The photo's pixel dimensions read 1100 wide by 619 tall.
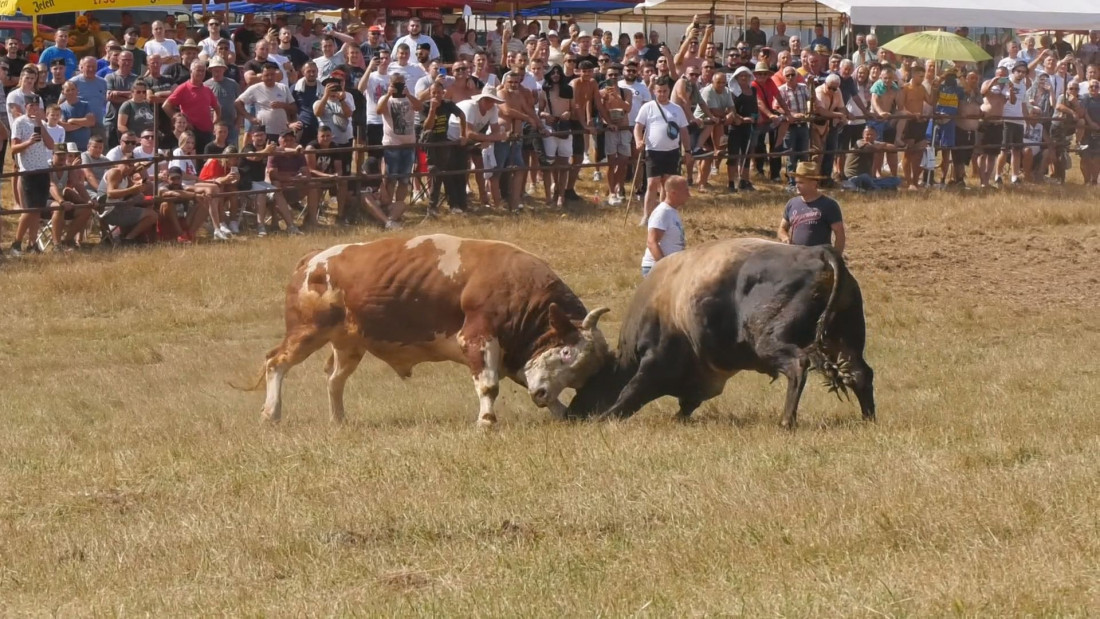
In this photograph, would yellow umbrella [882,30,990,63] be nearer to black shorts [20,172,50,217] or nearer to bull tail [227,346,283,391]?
black shorts [20,172,50,217]

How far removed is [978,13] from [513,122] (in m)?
10.5

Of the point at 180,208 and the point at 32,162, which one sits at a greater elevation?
the point at 32,162

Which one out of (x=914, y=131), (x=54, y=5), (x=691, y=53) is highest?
(x=54, y=5)

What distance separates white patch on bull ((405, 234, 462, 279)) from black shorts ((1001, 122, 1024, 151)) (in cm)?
1679

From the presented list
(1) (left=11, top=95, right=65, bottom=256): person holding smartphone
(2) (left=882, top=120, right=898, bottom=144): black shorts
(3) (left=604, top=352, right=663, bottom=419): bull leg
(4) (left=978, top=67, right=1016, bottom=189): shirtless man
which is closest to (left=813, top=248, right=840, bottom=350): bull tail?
(3) (left=604, top=352, right=663, bottom=419): bull leg

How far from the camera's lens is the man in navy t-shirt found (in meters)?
12.1

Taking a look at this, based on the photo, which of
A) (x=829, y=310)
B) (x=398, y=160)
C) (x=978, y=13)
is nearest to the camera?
(x=829, y=310)

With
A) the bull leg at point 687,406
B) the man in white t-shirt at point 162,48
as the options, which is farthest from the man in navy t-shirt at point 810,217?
the man in white t-shirt at point 162,48

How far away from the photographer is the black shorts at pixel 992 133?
25828mm

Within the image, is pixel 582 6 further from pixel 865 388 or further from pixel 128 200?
pixel 865 388

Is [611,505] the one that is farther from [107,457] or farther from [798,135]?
[798,135]

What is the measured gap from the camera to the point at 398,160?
21031 mm

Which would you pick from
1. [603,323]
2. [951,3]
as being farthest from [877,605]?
[951,3]

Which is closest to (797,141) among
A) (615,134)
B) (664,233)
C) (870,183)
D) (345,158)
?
(870,183)
